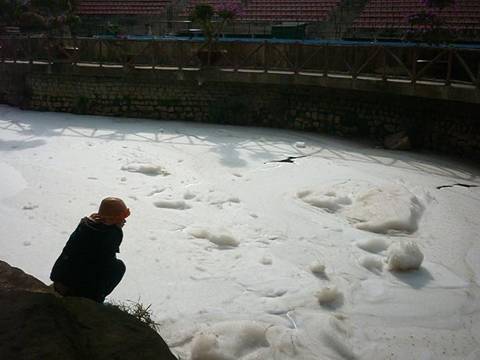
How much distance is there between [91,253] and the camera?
11.2 feet

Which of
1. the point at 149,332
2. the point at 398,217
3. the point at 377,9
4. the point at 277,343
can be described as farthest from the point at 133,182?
the point at 377,9

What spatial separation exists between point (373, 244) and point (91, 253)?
3.66 m

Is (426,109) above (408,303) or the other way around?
above

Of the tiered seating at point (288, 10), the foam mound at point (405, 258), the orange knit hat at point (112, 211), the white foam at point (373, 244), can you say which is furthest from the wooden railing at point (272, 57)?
the orange knit hat at point (112, 211)

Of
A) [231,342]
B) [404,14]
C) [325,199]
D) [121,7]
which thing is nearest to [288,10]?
[404,14]

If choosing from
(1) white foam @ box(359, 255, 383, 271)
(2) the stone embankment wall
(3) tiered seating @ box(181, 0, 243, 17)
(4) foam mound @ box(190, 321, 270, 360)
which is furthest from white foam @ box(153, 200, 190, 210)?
(3) tiered seating @ box(181, 0, 243, 17)

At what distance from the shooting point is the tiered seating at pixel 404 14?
15750 mm

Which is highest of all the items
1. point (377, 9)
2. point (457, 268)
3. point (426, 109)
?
point (377, 9)

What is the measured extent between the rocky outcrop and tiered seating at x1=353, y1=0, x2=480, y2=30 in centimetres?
1499

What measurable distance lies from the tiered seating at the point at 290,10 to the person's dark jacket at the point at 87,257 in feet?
53.1

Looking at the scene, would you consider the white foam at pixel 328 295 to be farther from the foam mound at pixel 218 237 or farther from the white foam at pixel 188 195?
the white foam at pixel 188 195

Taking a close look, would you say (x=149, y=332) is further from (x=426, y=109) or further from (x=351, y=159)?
(x=426, y=109)

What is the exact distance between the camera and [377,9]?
17.7 meters

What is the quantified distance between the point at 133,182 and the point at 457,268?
4815 millimetres
